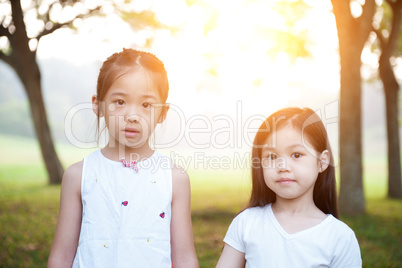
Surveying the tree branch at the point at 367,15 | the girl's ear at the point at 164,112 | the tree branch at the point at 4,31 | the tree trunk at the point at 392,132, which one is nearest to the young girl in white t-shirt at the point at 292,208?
the girl's ear at the point at 164,112

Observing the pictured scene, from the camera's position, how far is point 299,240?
2238 millimetres

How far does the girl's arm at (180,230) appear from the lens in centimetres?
228

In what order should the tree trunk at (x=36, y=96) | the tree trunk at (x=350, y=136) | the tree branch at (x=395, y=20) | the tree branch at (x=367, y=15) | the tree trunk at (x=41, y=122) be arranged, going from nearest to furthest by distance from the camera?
1. the tree trunk at (x=350, y=136)
2. the tree branch at (x=367, y=15)
3. the tree branch at (x=395, y=20)
4. the tree trunk at (x=36, y=96)
5. the tree trunk at (x=41, y=122)

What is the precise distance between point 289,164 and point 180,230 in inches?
28.8

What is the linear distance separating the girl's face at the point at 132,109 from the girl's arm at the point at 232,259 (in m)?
0.82

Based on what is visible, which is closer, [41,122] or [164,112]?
[164,112]

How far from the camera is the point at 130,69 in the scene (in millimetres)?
2279

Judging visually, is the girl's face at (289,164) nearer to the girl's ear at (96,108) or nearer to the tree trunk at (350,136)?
the girl's ear at (96,108)

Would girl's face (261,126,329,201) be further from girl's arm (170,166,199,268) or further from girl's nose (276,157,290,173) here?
girl's arm (170,166,199,268)

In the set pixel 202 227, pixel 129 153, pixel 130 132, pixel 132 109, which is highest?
pixel 132 109

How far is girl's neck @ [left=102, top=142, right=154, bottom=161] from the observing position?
2.31m

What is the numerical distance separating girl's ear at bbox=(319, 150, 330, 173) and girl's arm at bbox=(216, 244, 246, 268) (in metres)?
0.71

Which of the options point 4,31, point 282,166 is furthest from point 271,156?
point 4,31

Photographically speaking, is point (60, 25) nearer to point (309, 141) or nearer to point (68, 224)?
point (68, 224)
